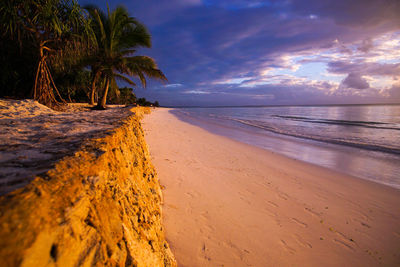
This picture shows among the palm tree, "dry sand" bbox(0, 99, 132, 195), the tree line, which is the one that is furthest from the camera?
the palm tree

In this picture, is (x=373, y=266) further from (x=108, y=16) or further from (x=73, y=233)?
(x=108, y=16)

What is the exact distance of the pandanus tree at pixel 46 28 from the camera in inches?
161

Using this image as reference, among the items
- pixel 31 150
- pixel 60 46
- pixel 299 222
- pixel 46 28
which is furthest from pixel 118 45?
pixel 299 222

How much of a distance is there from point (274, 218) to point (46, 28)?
303 inches

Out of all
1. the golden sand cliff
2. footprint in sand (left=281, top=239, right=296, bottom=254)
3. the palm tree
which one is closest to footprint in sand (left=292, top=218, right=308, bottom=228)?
footprint in sand (left=281, top=239, right=296, bottom=254)

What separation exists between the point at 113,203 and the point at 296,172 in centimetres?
459

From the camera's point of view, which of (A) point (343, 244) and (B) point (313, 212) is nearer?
(A) point (343, 244)

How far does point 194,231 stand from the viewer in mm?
2049

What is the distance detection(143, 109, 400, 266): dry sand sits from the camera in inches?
73.8

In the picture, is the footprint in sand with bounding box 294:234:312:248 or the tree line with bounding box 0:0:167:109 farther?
the tree line with bounding box 0:0:167:109

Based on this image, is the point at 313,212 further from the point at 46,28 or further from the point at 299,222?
the point at 46,28

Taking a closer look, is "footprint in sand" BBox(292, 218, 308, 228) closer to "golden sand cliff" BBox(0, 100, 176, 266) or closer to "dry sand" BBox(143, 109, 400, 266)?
"dry sand" BBox(143, 109, 400, 266)

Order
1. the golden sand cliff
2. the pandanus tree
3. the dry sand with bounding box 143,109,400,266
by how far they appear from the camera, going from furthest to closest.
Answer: the pandanus tree
the dry sand with bounding box 143,109,400,266
the golden sand cliff

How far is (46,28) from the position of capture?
505cm
